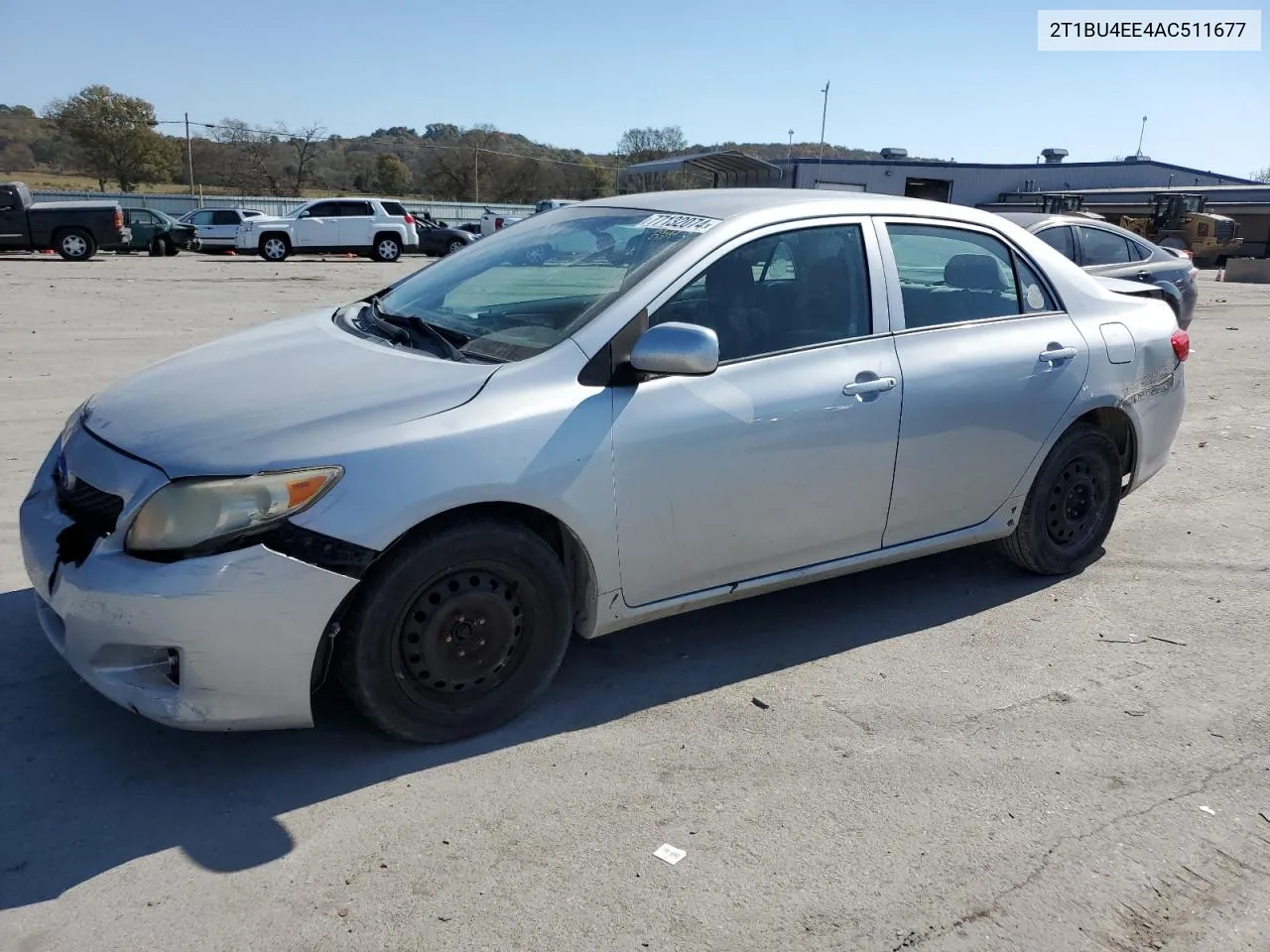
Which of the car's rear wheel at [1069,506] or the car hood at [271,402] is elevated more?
the car hood at [271,402]

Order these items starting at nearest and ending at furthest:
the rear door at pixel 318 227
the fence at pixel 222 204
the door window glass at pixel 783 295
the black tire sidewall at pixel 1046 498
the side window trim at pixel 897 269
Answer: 1. the door window glass at pixel 783 295
2. the side window trim at pixel 897 269
3. the black tire sidewall at pixel 1046 498
4. the rear door at pixel 318 227
5. the fence at pixel 222 204

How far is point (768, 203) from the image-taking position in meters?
4.00

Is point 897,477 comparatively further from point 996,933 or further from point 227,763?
point 227,763

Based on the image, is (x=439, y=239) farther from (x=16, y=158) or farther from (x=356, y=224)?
(x=16, y=158)

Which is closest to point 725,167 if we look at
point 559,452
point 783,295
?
point 783,295

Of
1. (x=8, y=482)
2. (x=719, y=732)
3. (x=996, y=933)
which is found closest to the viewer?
(x=996, y=933)

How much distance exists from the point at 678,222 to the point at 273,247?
1052 inches

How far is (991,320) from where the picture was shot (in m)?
4.41

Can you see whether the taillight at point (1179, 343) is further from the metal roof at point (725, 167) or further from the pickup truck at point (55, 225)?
the metal roof at point (725, 167)

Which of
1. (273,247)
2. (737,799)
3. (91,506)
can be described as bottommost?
(737,799)

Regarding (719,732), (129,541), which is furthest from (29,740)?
(719,732)

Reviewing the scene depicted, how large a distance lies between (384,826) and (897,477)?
7.57ft

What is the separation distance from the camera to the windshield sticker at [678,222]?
12.4 feet

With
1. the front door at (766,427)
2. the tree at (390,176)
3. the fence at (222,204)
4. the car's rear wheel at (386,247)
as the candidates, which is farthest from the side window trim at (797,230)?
the tree at (390,176)
